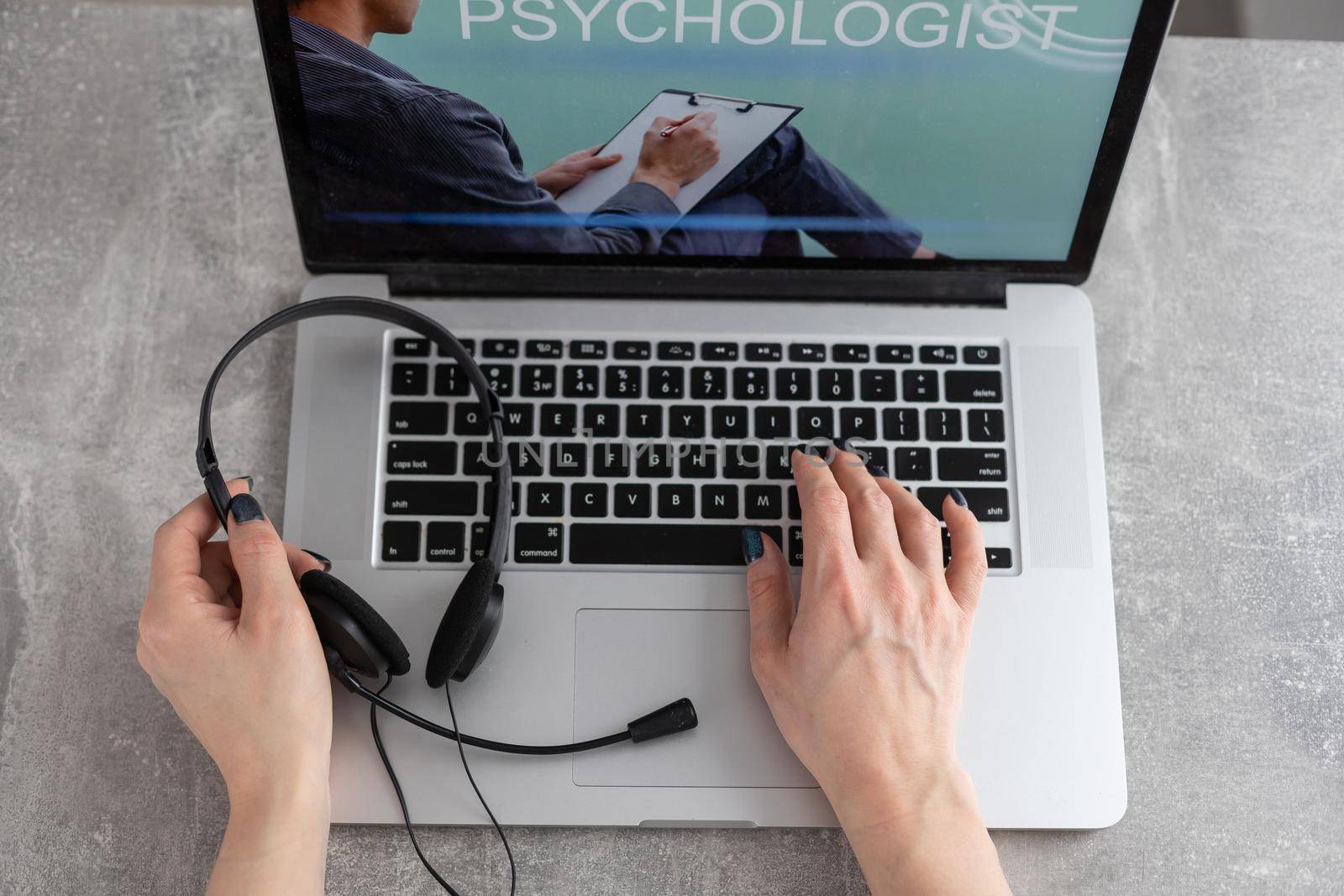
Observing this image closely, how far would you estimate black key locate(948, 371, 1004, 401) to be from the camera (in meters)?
0.82

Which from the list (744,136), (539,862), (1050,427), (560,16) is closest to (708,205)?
(744,136)

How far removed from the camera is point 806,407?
2.67 feet

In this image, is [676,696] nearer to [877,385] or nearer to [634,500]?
[634,500]

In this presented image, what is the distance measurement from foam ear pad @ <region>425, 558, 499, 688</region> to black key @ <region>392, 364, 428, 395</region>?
0.17 meters

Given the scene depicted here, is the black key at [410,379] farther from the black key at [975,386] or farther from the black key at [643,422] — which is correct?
the black key at [975,386]

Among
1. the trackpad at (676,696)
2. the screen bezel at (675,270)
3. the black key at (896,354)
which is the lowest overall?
the trackpad at (676,696)

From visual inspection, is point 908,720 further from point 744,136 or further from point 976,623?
point 744,136

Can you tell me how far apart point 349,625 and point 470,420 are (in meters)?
0.19

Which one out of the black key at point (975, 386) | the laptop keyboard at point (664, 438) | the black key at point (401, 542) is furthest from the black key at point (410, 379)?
the black key at point (975, 386)

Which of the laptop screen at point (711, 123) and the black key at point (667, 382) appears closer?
the laptop screen at point (711, 123)

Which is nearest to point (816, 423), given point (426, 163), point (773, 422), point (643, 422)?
point (773, 422)

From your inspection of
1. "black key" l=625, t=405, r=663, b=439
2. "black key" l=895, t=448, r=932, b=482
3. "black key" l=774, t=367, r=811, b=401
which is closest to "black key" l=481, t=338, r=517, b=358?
"black key" l=625, t=405, r=663, b=439

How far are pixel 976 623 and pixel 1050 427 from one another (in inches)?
6.7

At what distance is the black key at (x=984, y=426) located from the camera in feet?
2.65
